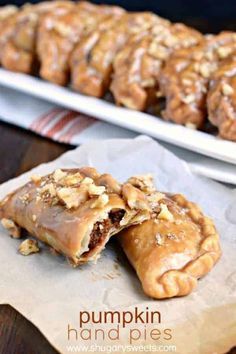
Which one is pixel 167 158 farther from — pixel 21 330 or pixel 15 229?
pixel 21 330

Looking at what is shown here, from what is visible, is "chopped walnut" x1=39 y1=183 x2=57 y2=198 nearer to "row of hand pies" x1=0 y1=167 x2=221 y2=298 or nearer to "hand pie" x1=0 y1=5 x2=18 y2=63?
"row of hand pies" x1=0 y1=167 x2=221 y2=298

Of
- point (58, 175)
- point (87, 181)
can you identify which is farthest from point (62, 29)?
point (87, 181)

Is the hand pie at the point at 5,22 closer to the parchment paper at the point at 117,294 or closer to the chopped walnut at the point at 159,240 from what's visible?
the parchment paper at the point at 117,294

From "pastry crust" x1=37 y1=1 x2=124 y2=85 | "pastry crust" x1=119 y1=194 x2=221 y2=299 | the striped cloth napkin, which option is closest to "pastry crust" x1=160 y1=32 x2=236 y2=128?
the striped cloth napkin

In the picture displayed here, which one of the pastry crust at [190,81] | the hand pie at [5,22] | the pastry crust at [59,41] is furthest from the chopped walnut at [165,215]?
the hand pie at [5,22]

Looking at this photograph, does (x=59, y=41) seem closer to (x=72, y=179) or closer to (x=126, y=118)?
(x=126, y=118)

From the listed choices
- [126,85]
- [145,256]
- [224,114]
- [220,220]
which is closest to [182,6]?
[126,85]

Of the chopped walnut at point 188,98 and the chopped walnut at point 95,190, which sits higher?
the chopped walnut at point 95,190
